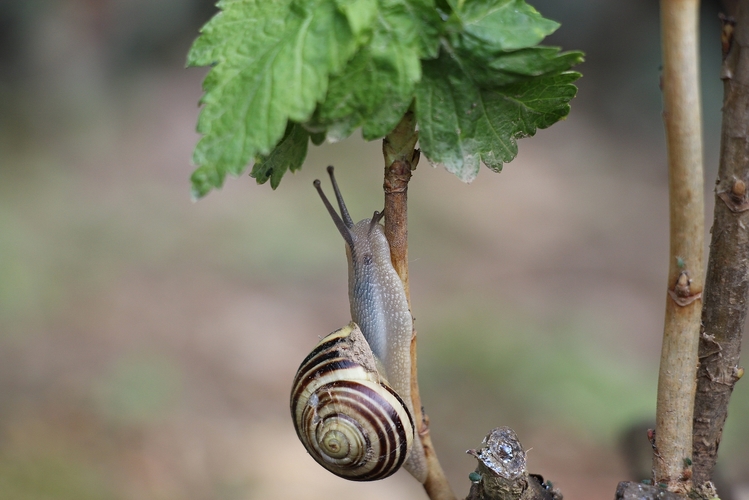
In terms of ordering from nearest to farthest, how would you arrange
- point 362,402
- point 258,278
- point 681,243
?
point 681,243 < point 362,402 < point 258,278

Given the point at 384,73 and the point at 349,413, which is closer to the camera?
the point at 384,73

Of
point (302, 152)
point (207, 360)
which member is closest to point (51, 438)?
point (207, 360)

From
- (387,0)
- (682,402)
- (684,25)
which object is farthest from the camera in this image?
(682,402)

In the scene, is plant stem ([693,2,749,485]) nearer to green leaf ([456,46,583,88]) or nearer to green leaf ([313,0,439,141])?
green leaf ([456,46,583,88])

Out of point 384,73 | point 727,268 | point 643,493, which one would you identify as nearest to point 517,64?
point 384,73

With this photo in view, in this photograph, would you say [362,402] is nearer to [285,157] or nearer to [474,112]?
[285,157]

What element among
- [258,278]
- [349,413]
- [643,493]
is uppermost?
[258,278]

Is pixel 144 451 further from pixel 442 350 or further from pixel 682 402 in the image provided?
pixel 682 402
